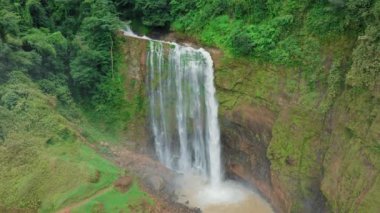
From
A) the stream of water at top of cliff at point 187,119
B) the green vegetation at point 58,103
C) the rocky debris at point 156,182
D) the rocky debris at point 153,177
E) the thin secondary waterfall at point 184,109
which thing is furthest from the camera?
the thin secondary waterfall at point 184,109

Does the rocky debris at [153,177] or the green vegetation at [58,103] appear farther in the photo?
the rocky debris at [153,177]

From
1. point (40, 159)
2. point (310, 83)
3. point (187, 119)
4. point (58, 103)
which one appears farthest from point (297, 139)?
point (58, 103)

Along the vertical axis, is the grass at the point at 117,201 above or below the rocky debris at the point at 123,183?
below

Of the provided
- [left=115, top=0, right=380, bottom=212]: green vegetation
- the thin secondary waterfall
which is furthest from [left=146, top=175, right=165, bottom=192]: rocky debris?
[left=115, top=0, right=380, bottom=212]: green vegetation

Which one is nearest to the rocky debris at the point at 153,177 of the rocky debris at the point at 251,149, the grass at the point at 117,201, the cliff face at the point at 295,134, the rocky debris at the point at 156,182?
the rocky debris at the point at 156,182

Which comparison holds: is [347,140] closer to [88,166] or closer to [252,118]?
[252,118]

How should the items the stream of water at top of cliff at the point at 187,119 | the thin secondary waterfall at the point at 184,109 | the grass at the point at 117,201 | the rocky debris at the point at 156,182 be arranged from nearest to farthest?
1. the grass at the point at 117,201
2. the rocky debris at the point at 156,182
3. the stream of water at top of cliff at the point at 187,119
4. the thin secondary waterfall at the point at 184,109

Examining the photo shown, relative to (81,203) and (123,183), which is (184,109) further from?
(81,203)

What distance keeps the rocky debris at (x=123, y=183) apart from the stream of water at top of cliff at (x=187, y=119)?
3.24 meters

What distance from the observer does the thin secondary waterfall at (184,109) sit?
20.6 metres

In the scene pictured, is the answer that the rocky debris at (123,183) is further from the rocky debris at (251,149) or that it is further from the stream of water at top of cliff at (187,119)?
the rocky debris at (251,149)

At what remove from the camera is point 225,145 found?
21.0 meters

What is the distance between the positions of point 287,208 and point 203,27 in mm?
9526

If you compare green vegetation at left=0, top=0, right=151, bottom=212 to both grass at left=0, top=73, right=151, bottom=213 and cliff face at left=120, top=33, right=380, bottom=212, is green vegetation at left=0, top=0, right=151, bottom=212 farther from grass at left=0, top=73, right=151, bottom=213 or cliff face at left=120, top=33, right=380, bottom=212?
cliff face at left=120, top=33, right=380, bottom=212
